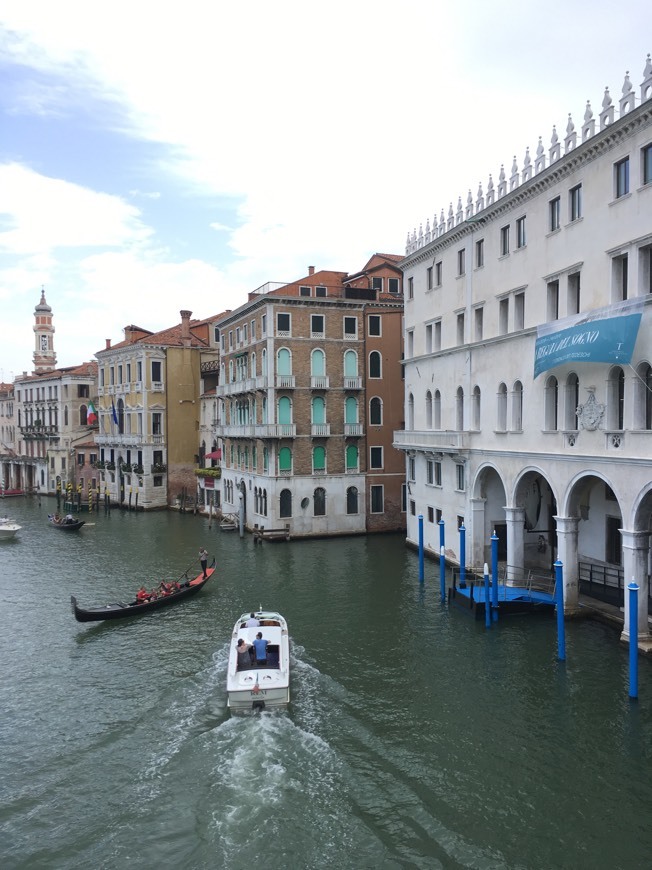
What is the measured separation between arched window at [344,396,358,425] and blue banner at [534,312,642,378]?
688 inches

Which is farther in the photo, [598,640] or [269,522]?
[269,522]

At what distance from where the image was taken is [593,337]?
18.7m

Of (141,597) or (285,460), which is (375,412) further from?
(141,597)

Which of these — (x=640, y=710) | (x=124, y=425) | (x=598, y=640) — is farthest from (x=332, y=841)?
(x=124, y=425)

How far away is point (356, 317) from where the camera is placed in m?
38.4

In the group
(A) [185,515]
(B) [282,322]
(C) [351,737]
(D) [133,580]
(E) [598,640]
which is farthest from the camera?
(A) [185,515]

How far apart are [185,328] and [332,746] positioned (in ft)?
139

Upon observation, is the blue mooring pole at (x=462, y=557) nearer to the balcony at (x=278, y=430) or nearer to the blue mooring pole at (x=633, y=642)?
the blue mooring pole at (x=633, y=642)

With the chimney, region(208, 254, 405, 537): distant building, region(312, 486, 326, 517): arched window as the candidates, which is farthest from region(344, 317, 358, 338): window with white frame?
the chimney

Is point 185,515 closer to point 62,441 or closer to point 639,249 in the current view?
point 62,441

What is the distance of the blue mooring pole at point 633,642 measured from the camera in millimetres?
15609

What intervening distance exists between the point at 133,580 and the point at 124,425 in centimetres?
2865

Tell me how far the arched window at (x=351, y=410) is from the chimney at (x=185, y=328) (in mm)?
18826

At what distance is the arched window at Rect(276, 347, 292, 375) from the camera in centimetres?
3716
